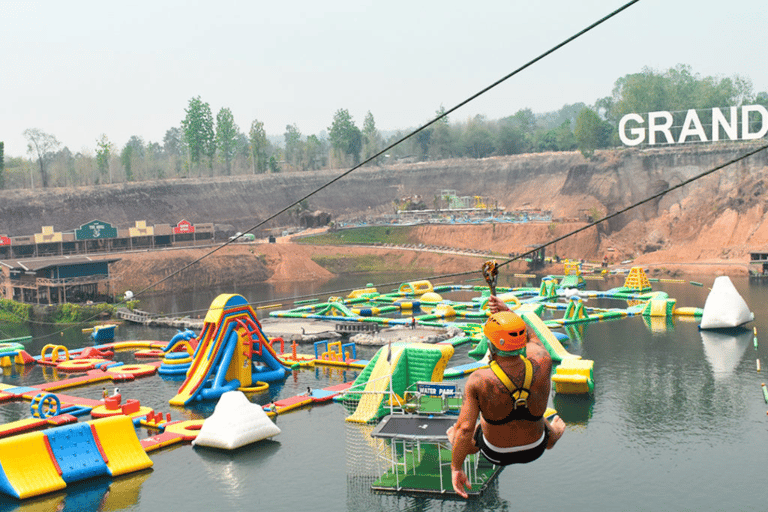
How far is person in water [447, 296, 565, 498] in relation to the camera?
9.55 meters

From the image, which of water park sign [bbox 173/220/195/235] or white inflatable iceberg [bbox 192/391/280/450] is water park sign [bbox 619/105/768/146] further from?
white inflatable iceberg [bbox 192/391/280/450]

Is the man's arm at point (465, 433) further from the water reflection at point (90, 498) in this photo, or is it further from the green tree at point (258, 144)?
the green tree at point (258, 144)

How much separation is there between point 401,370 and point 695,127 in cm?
12243

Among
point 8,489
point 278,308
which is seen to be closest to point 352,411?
point 8,489

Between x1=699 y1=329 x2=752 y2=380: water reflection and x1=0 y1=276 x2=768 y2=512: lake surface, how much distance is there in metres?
0.25

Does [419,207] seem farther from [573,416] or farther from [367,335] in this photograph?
[573,416]

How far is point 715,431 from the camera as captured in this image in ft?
103

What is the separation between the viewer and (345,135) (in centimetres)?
18912

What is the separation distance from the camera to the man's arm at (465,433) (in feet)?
31.4

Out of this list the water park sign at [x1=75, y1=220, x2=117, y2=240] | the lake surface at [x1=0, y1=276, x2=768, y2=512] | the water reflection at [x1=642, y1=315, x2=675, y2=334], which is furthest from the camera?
the water park sign at [x1=75, y1=220, x2=117, y2=240]

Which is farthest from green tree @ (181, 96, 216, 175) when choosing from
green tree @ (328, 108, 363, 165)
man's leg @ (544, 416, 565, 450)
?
man's leg @ (544, 416, 565, 450)

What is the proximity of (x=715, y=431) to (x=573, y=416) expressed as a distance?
5.66 meters

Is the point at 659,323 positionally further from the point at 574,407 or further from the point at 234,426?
the point at 234,426

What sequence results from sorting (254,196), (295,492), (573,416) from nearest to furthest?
(295,492) → (573,416) → (254,196)
